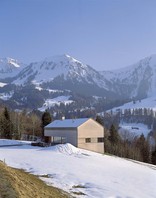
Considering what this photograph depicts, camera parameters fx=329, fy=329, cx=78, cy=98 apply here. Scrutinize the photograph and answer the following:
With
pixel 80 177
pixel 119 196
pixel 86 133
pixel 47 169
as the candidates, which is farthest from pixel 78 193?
pixel 86 133

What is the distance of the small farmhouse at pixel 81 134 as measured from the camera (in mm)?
57719

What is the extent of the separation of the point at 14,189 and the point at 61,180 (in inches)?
377

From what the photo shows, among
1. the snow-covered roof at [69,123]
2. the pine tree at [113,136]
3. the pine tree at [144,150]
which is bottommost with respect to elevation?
the pine tree at [144,150]

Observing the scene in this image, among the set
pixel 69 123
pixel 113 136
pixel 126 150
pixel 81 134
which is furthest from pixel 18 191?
pixel 113 136

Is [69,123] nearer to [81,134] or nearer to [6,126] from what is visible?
[81,134]

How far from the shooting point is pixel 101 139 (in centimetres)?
6125

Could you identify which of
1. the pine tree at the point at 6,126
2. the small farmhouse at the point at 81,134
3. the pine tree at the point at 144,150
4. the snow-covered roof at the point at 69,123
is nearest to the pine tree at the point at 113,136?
the pine tree at the point at 144,150

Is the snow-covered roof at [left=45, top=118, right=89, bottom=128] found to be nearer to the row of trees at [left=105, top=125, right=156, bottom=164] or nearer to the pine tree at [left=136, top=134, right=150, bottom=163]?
the row of trees at [left=105, top=125, right=156, bottom=164]

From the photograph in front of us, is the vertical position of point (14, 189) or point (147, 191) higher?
point (14, 189)

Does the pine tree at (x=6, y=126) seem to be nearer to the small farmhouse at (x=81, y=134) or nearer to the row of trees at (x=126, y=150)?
the small farmhouse at (x=81, y=134)

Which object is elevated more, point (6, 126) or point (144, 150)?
point (6, 126)

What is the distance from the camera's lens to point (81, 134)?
57906 millimetres

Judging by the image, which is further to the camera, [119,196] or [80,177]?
[80,177]

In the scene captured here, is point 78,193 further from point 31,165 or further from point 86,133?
point 86,133
